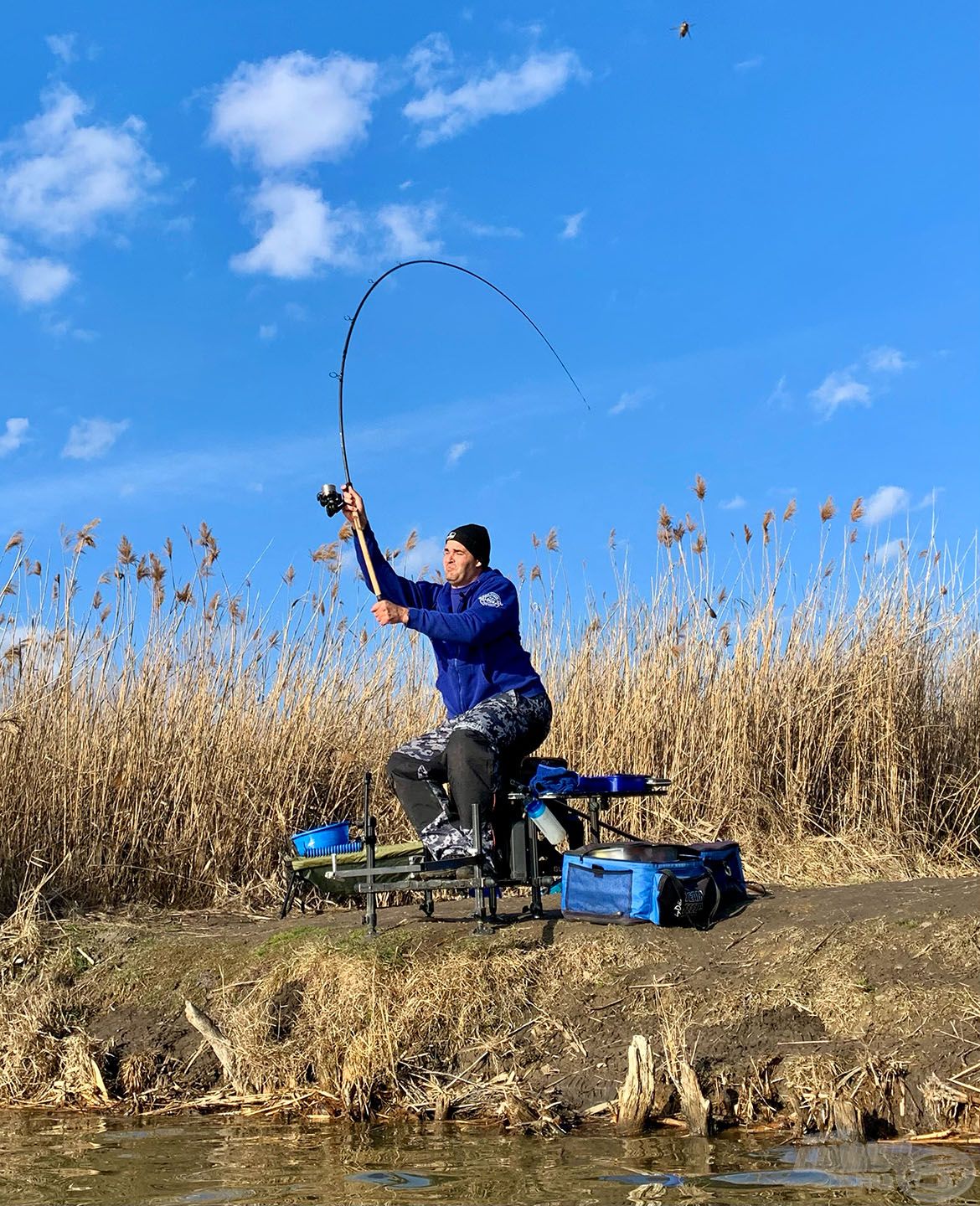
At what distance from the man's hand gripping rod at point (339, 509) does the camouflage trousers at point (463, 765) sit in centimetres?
72

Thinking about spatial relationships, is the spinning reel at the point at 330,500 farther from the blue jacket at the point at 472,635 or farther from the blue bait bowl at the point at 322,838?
the blue bait bowl at the point at 322,838

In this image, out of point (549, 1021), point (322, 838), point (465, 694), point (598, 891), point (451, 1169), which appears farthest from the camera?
point (322, 838)

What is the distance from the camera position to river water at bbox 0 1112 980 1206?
138 inches

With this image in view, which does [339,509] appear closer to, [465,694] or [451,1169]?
[465,694]

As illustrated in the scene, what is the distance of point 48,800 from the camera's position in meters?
7.50

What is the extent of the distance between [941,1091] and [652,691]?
14.5 ft

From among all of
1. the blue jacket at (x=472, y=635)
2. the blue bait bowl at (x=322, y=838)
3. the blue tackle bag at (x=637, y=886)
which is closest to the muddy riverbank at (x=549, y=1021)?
the blue tackle bag at (x=637, y=886)

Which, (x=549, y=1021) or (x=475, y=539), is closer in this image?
(x=549, y=1021)

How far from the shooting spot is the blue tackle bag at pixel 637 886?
5391 millimetres

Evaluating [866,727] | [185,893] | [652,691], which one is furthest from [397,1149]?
[866,727]

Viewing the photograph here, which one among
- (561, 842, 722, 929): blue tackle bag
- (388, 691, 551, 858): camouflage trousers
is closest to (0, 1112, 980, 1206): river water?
(561, 842, 722, 929): blue tackle bag

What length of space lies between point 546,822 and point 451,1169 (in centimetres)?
198

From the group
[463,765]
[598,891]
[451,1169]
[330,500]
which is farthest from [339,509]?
[451,1169]

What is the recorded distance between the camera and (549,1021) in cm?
491
